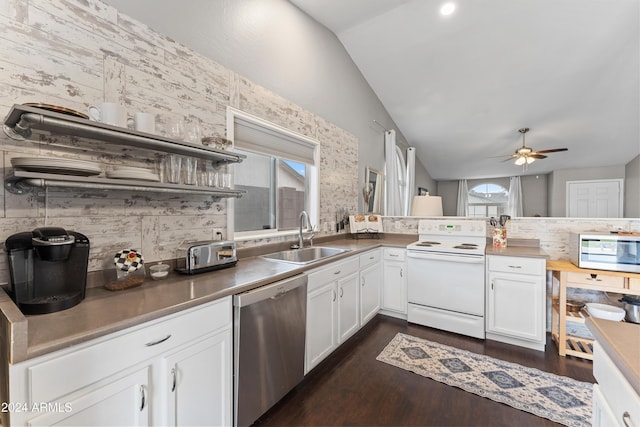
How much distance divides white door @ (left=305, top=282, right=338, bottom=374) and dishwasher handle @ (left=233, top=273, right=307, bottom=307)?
8.6 inches

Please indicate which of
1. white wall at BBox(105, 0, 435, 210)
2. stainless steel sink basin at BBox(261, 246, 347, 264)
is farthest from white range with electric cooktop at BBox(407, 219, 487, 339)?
white wall at BBox(105, 0, 435, 210)

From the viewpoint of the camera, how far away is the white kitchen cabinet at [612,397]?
64 cm

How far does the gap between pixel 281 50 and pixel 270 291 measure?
2309mm

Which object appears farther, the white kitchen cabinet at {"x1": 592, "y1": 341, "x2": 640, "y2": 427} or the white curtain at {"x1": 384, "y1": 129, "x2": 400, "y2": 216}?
the white curtain at {"x1": 384, "y1": 129, "x2": 400, "y2": 216}

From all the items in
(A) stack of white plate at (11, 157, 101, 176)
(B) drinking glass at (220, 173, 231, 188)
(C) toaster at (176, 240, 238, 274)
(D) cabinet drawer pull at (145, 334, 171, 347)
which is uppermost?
(B) drinking glass at (220, 173, 231, 188)

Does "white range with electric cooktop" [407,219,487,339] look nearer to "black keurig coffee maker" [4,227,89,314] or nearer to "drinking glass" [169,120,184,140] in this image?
"drinking glass" [169,120,184,140]

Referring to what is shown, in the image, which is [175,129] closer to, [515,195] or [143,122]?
[143,122]

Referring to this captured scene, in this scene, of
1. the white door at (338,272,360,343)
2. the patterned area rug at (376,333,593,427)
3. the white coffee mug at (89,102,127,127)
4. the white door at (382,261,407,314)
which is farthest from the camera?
the white door at (382,261,407,314)

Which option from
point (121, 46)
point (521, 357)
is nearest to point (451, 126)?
point (521, 357)

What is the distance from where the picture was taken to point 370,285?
9.61 ft

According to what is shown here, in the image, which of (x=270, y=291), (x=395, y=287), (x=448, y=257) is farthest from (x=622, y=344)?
(x=395, y=287)

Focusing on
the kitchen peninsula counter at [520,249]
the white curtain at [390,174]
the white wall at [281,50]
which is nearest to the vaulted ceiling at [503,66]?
the white wall at [281,50]

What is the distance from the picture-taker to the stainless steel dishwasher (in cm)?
143

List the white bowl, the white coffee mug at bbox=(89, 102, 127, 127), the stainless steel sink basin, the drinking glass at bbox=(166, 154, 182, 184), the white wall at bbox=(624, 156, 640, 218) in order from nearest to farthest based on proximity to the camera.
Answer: the white coffee mug at bbox=(89, 102, 127, 127), the drinking glass at bbox=(166, 154, 182, 184), the white bowl, the stainless steel sink basin, the white wall at bbox=(624, 156, 640, 218)
